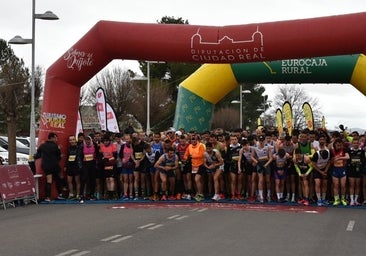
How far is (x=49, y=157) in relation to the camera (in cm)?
1566

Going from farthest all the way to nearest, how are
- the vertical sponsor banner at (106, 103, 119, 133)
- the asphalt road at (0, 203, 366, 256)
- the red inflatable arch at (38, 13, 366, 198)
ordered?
the vertical sponsor banner at (106, 103, 119, 133) < the red inflatable arch at (38, 13, 366, 198) < the asphalt road at (0, 203, 366, 256)

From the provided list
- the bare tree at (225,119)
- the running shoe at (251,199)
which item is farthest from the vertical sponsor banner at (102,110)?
the bare tree at (225,119)

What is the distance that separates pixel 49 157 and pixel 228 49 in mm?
5605

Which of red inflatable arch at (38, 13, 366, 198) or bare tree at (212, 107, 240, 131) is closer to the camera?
red inflatable arch at (38, 13, 366, 198)

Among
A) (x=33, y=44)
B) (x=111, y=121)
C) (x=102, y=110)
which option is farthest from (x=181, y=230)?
(x=111, y=121)

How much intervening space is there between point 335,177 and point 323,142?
0.93m

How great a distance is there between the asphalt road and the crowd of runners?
46.5 inches

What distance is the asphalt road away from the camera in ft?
27.6

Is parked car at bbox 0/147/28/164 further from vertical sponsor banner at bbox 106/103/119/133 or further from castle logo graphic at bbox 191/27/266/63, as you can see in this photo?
castle logo graphic at bbox 191/27/266/63

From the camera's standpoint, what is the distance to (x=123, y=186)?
53.1 feet

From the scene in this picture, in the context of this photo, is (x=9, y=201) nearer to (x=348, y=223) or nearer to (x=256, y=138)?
(x=256, y=138)

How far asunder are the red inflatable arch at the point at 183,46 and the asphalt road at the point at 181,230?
3.31 meters

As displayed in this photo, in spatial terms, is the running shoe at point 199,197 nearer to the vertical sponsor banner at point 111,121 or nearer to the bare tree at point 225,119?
the vertical sponsor banner at point 111,121

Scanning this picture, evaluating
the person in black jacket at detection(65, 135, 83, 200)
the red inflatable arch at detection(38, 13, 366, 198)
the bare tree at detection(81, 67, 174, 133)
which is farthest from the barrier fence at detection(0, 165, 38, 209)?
the bare tree at detection(81, 67, 174, 133)
